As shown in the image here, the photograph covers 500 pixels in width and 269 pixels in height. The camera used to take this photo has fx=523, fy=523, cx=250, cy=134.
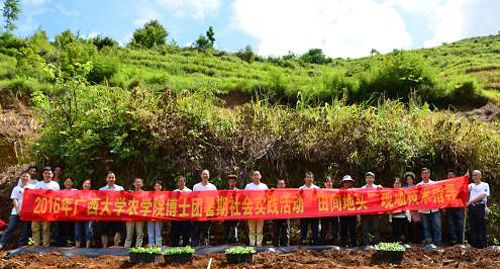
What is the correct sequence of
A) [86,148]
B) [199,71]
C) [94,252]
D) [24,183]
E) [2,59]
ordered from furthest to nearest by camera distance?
1. [199,71]
2. [2,59]
3. [86,148]
4. [24,183]
5. [94,252]

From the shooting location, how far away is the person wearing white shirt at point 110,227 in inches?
373

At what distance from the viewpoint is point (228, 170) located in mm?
11078

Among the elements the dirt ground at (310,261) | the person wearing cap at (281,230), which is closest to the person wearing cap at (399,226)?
the dirt ground at (310,261)

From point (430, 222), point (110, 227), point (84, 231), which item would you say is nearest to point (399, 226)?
point (430, 222)

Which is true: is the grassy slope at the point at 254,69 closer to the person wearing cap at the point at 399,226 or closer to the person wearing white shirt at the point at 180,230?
the person wearing white shirt at the point at 180,230

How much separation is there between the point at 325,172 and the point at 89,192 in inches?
195

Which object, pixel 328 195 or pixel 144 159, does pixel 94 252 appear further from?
pixel 328 195

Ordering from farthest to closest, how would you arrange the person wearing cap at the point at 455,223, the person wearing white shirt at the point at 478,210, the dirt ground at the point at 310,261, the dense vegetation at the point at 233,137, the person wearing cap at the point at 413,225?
the dense vegetation at the point at 233,137, the person wearing cap at the point at 413,225, the person wearing cap at the point at 455,223, the person wearing white shirt at the point at 478,210, the dirt ground at the point at 310,261

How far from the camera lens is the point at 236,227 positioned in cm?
981

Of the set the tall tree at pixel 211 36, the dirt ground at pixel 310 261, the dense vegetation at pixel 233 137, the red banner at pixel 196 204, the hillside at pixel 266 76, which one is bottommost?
the dirt ground at pixel 310 261

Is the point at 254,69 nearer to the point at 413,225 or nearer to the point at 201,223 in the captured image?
the point at 413,225

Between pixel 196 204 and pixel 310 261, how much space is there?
234 cm

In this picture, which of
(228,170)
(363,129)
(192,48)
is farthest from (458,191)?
(192,48)

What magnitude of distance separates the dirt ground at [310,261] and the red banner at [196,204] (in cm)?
89
